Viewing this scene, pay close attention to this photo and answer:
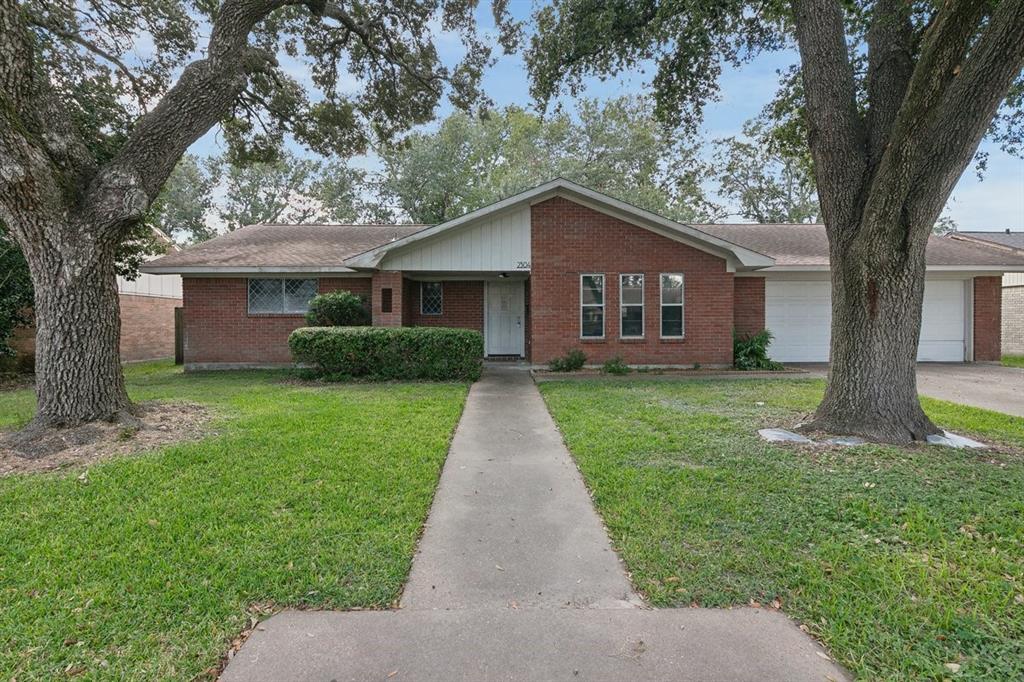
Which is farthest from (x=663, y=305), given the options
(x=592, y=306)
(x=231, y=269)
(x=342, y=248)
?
(x=231, y=269)

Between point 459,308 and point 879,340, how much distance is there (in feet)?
36.3

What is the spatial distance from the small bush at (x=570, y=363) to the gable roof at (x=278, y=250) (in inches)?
222

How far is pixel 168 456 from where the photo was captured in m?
5.20

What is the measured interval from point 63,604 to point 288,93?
1213cm

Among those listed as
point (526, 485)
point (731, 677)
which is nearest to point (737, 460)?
point (526, 485)

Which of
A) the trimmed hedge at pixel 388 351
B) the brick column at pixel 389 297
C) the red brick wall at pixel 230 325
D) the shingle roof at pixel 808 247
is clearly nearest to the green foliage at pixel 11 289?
the red brick wall at pixel 230 325

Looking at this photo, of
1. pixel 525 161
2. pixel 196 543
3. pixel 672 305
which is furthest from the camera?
pixel 525 161

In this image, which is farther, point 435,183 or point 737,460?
point 435,183

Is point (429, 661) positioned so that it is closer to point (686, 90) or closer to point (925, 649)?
point (925, 649)

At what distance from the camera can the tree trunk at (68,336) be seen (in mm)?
5840

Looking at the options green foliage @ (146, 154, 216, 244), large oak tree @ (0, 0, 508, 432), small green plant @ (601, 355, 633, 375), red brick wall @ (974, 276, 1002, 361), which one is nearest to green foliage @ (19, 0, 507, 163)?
large oak tree @ (0, 0, 508, 432)

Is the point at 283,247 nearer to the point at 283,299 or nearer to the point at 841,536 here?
the point at 283,299

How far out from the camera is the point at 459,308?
598 inches

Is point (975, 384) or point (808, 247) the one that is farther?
point (808, 247)
